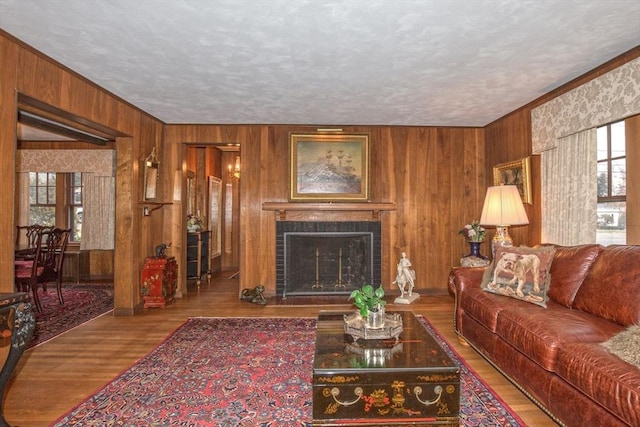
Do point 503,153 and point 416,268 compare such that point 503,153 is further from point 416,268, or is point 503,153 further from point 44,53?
point 44,53

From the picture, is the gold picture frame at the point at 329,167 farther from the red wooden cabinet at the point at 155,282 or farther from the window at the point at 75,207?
the window at the point at 75,207

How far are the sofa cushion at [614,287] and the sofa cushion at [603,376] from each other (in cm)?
53

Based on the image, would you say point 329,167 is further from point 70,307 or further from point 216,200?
point 70,307

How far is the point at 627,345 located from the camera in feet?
5.94

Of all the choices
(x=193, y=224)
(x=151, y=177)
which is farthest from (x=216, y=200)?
(x=151, y=177)

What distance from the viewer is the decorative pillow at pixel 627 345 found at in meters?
1.71

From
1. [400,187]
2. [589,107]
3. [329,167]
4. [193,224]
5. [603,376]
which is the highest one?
[589,107]

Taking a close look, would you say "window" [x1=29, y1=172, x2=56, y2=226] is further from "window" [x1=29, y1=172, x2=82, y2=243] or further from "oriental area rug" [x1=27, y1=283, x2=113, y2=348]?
"oriental area rug" [x1=27, y1=283, x2=113, y2=348]

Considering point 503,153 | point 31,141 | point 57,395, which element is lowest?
point 57,395

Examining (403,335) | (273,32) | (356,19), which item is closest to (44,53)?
(273,32)

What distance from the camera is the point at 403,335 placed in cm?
231

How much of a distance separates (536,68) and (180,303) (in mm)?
4980

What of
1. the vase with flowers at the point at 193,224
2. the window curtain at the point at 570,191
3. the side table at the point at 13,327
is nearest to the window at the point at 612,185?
the window curtain at the point at 570,191

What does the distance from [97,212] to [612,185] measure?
24.6 feet
